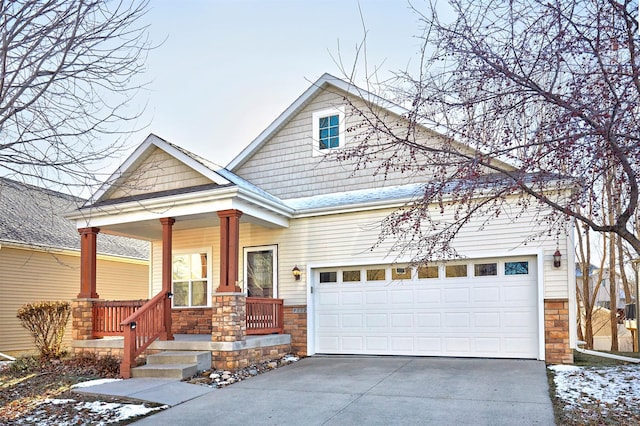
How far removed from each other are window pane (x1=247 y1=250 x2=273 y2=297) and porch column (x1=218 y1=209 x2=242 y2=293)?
7.95 ft

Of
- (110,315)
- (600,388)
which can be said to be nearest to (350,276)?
(110,315)

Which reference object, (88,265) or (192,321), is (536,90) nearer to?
(88,265)

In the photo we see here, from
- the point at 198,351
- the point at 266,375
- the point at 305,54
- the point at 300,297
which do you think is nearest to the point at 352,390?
A: the point at 266,375

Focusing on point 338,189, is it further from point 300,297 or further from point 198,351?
point 198,351

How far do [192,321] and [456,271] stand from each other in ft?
21.5

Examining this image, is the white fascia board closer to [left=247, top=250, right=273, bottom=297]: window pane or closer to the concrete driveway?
[left=247, top=250, right=273, bottom=297]: window pane

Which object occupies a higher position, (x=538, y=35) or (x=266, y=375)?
(x=538, y=35)

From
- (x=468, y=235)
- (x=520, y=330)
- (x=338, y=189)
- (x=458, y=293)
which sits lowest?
(x=520, y=330)

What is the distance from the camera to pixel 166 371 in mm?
8969

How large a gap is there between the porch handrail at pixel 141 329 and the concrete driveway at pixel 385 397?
7.05ft

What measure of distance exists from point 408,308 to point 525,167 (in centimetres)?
635

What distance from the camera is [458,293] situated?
34.3 ft

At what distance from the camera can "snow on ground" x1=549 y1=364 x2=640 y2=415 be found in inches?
255

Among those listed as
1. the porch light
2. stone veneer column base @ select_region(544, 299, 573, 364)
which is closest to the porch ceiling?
the porch light
